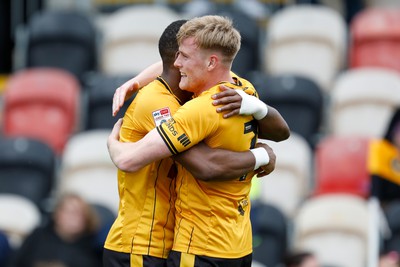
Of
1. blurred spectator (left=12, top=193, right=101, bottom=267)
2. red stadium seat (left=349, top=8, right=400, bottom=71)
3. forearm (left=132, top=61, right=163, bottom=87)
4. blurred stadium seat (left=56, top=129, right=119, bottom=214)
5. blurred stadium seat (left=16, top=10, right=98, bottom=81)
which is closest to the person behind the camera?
forearm (left=132, top=61, right=163, bottom=87)

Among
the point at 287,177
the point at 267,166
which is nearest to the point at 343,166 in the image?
the point at 287,177

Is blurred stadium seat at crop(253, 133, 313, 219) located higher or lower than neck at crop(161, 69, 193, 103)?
lower

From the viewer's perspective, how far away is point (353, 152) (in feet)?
36.6

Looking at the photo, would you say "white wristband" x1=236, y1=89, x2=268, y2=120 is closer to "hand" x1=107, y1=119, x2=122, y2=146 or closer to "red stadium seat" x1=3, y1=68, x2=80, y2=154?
"hand" x1=107, y1=119, x2=122, y2=146

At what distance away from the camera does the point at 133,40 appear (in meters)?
12.6

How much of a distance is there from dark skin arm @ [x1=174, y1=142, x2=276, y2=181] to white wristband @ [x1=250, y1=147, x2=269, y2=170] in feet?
0.25

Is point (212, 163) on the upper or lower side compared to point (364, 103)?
lower

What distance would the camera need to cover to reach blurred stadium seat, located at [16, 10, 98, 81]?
41.6 feet

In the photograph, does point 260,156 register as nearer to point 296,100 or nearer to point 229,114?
point 229,114

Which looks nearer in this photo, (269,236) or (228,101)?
(228,101)

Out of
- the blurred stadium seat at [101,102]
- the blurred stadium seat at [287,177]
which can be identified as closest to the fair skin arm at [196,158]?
the blurred stadium seat at [287,177]

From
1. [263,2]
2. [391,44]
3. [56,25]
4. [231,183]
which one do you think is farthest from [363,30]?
[231,183]

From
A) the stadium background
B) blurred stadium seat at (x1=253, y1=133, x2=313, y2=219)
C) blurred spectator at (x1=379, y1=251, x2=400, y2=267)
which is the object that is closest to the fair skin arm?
blurred spectator at (x1=379, y1=251, x2=400, y2=267)

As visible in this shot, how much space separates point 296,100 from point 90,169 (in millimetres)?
1729
